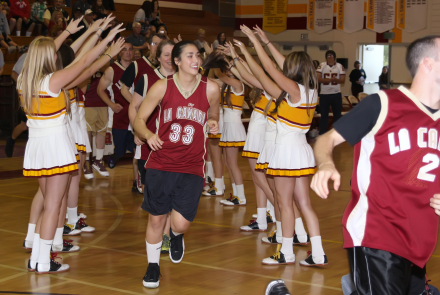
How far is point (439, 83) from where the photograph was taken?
2.52 metres


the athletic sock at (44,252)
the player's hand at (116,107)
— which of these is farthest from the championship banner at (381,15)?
the athletic sock at (44,252)

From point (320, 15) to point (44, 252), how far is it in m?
18.7

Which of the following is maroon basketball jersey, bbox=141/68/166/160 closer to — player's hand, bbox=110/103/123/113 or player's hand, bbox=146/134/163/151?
player's hand, bbox=146/134/163/151

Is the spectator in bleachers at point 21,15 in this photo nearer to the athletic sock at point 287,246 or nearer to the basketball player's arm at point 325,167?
the athletic sock at point 287,246

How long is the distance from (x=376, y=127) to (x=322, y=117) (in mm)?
11155

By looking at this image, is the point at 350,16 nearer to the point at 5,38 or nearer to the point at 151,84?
the point at 5,38

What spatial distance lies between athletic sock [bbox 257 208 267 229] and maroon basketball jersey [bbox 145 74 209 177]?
1881mm

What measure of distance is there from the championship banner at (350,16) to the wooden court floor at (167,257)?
14.4 metres

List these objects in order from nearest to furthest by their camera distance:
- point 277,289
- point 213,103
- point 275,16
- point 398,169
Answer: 1. point 277,289
2. point 398,169
3. point 213,103
4. point 275,16

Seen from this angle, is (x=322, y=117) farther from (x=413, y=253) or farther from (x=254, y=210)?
(x=413, y=253)

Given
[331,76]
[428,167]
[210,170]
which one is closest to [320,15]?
[331,76]

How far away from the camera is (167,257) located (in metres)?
5.12

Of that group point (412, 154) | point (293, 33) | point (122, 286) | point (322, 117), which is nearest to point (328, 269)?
point (122, 286)

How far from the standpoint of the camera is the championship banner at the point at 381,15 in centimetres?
2002
